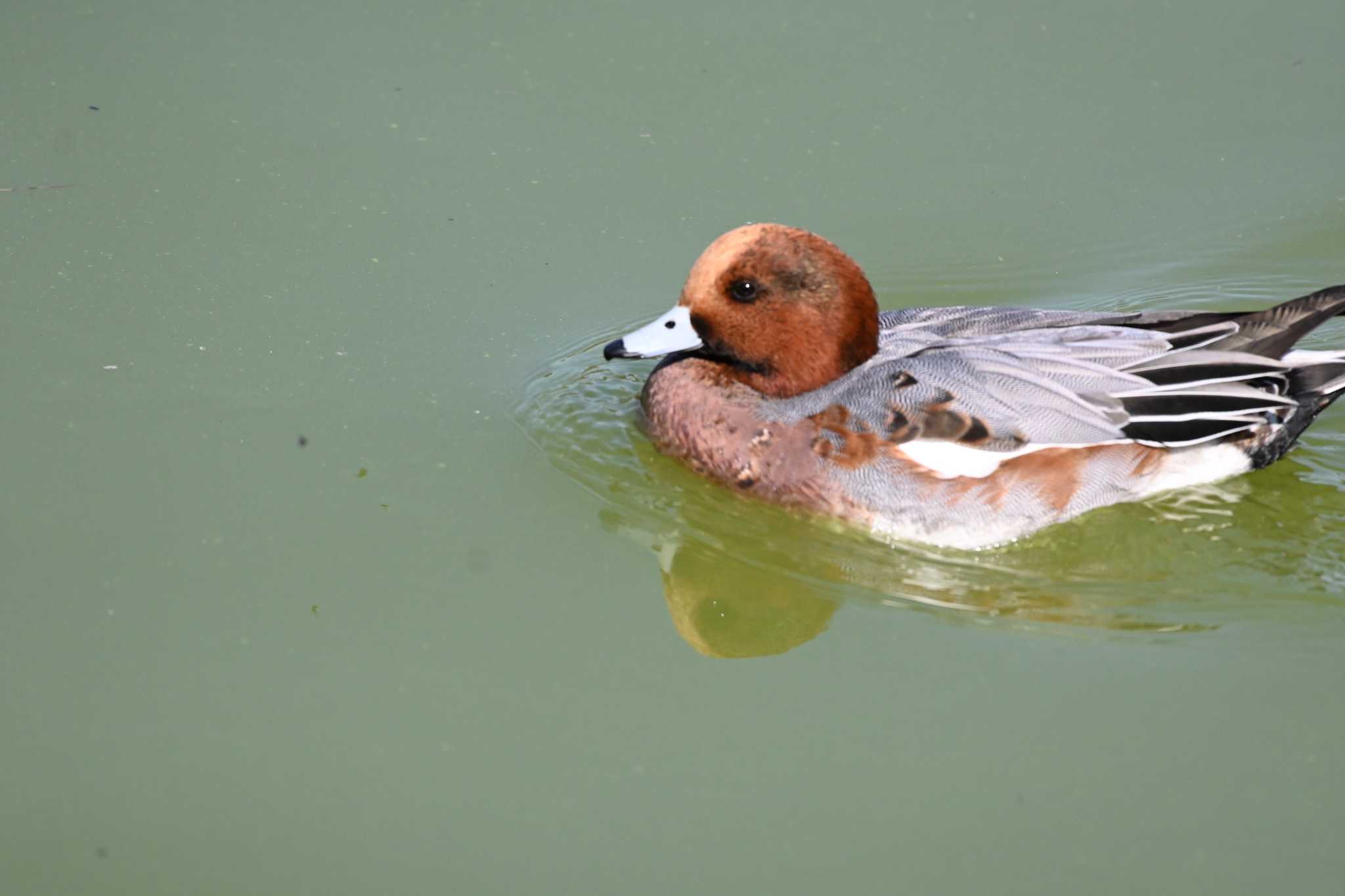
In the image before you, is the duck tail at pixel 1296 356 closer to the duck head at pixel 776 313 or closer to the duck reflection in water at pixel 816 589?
the duck reflection in water at pixel 816 589

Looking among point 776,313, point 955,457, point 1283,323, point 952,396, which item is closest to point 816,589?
point 955,457

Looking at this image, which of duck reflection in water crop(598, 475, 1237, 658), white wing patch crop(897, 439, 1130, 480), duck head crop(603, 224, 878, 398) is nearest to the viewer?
duck reflection in water crop(598, 475, 1237, 658)

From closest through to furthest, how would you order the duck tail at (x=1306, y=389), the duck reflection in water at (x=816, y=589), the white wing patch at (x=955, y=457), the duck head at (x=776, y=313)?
the duck reflection in water at (x=816, y=589) < the white wing patch at (x=955, y=457) < the duck head at (x=776, y=313) < the duck tail at (x=1306, y=389)

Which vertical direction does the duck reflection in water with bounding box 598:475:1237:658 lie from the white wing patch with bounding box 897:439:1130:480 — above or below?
below

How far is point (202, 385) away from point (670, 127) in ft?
8.84

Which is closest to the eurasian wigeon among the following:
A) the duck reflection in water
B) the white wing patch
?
the white wing patch

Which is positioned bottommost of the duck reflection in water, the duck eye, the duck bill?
the duck reflection in water

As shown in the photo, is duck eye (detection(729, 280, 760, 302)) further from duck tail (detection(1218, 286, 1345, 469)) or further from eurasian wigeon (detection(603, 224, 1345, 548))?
duck tail (detection(1218, 286, 1345, 469))

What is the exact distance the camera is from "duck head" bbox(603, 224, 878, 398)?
5.26 m

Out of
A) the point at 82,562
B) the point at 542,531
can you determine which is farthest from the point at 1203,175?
the point at 82,562

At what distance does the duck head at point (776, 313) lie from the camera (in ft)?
17.3

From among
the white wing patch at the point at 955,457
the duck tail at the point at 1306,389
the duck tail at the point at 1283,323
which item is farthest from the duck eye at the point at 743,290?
the duck tail at the point at 1306,389

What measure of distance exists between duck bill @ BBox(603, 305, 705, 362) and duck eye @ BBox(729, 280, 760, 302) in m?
0.18

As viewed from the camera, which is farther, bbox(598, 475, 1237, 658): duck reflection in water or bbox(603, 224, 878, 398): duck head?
bbox(603, 224, 878, 398): duck head
